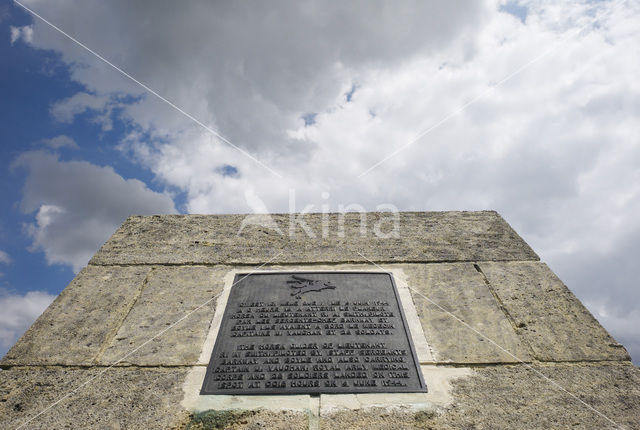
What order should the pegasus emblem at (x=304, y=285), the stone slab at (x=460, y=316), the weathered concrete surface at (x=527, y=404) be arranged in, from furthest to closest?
the pegasus emblem at (x=304, y=285) < the stone slab at (x=460, y=316) < the weathered concrete surface at (x=527, y=404)

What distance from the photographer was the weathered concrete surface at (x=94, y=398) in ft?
10.4

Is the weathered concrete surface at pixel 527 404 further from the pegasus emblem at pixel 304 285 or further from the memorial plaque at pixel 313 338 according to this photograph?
the pegasus emblem at pixel 304 285

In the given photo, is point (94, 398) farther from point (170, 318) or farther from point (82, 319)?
point (82, 319)

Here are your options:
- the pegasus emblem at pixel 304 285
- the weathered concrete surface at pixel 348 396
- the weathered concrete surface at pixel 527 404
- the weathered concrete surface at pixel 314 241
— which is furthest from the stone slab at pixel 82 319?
the weathered concrete surface at pixel 527 404

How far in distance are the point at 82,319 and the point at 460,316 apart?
4.06 meters

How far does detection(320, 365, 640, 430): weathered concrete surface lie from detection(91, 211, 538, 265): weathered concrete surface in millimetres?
1615

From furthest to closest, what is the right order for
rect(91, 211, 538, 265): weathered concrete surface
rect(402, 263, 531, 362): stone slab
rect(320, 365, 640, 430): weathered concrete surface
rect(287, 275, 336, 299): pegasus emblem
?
rect(91, 211, 538, 265): weathered concrete surface < rect(287, 275, 336, 299): pegasus emblem < rect(402, 263, 531, 362): stone slab < rect(320, 365, 640, 430): weathered concrete surface

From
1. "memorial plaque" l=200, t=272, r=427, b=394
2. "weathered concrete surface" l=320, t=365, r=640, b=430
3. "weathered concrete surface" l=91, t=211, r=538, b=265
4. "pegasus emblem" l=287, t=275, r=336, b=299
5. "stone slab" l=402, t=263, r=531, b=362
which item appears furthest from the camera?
"weathered concrete surface" l=91, t=211, r=538, b=265

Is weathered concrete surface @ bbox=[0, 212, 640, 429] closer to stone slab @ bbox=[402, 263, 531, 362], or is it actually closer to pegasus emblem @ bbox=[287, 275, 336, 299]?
stone slab @ bbox=[402, 263, 531, 362]

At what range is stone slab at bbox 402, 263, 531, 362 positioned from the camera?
3.71 metres

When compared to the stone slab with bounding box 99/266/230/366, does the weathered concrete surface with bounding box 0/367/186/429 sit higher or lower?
lower

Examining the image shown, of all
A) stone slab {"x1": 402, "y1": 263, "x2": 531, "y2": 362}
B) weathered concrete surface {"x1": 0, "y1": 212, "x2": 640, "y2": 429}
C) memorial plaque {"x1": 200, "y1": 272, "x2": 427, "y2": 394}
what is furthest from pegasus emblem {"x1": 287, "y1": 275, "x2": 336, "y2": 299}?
stone slab {"x1": 402, "y1": 263, "x2": 531, "y2": 362}

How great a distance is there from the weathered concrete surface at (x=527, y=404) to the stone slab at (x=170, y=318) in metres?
1.60

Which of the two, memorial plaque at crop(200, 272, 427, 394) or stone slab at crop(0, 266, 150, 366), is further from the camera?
stone slab at crop(0, 266, 150, 366)
